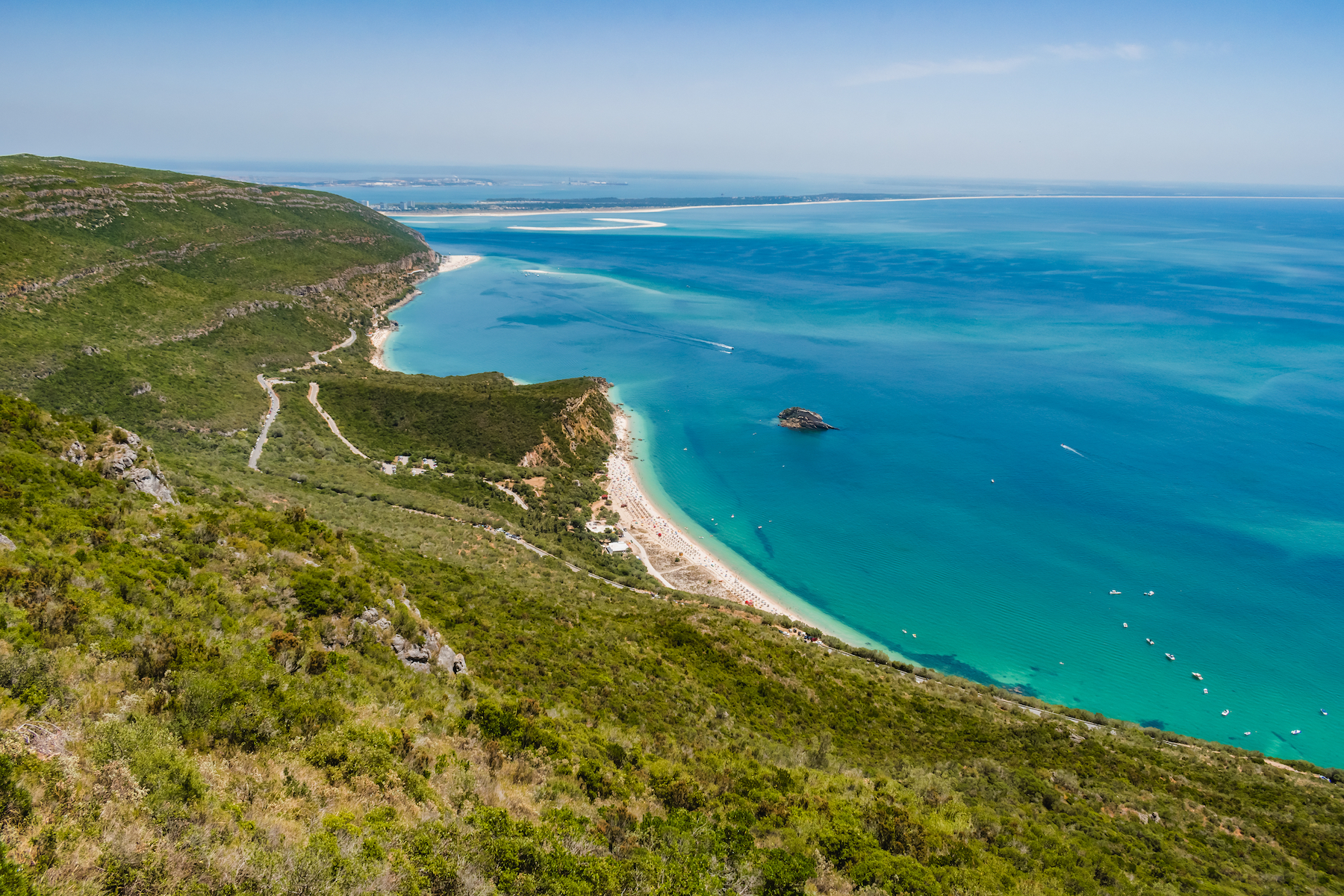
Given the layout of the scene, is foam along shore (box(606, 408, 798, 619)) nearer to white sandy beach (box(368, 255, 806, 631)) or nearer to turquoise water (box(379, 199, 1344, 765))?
white sandy beach (box(368, 255, 806, 631))

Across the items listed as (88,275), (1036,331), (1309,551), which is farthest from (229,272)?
(1036,331)

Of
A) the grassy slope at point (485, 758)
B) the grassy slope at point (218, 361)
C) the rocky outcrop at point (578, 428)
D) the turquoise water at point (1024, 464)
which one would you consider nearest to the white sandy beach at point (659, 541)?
the turquoise water at point (1024, 464)

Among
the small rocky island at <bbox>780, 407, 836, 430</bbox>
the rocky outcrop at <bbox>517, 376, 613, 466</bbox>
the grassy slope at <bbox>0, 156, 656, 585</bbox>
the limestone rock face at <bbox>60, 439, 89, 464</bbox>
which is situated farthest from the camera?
the small rocky island at <bbox>780, 407, 836, 430</bbox>

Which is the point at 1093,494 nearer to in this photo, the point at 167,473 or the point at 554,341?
the point at 167,473

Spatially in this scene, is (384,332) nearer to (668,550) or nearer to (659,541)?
(659,541)

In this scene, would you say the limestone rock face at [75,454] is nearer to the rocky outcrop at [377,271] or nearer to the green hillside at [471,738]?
the green hillside at [471,738]

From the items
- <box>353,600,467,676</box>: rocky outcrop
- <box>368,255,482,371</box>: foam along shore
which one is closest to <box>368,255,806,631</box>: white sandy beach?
<box>353,600,467,676</box>: rocky outcrop

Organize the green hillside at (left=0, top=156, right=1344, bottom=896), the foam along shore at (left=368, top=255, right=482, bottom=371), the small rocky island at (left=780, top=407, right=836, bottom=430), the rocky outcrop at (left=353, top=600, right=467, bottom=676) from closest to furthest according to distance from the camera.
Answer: the green hillside at (left=0, top=156, right=1344, bottom=896) < the rocky outcrop at (left=353, top=600, right=467, bottom=676) < the small rocky island at (left=780, top=407, right=836, bottom=430) < the foam along shore at (left=368, top=255, right=482, bottom=371)
